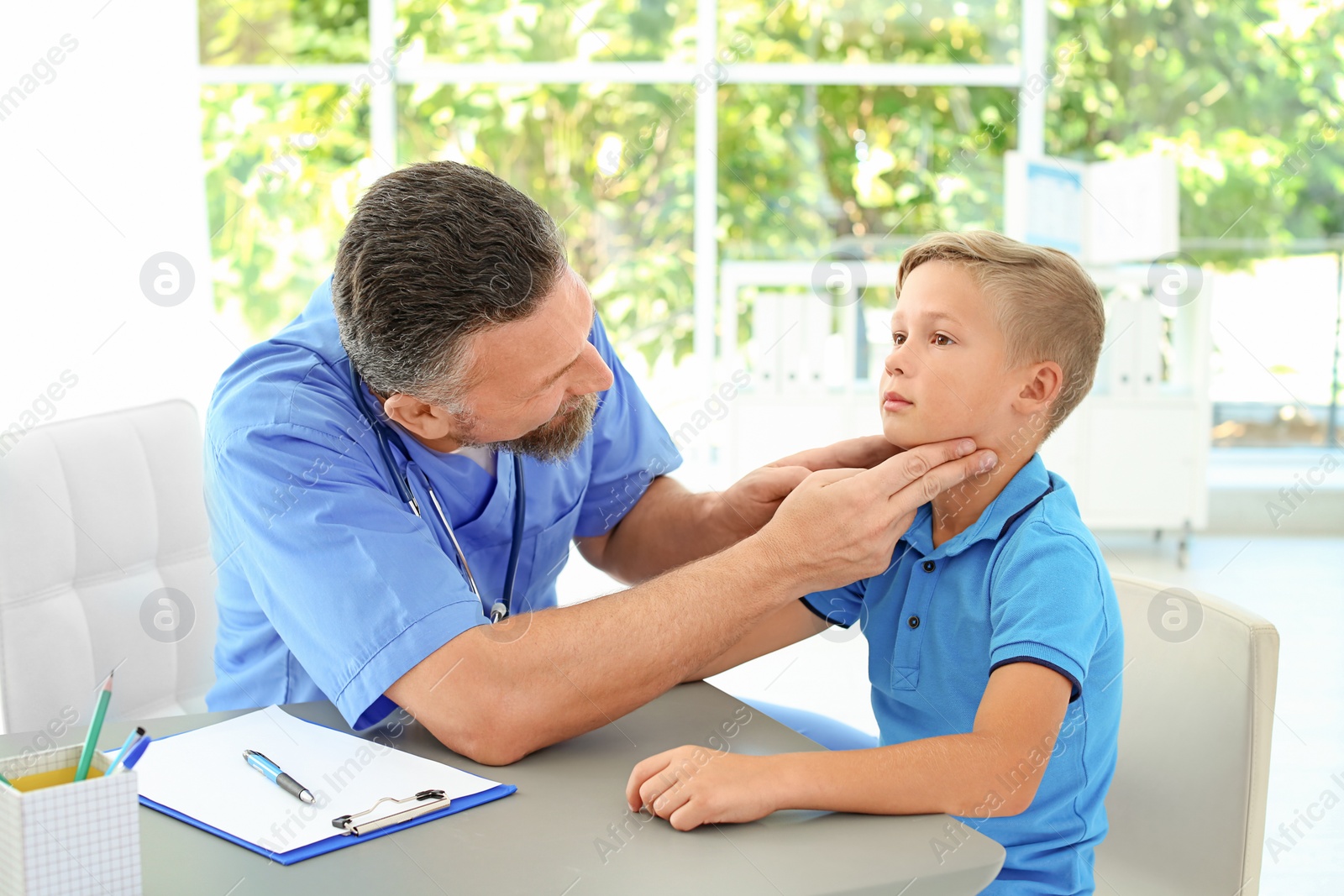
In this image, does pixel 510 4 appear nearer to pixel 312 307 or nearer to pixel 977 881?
pixel 312 307

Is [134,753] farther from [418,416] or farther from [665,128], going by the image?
[665,128]

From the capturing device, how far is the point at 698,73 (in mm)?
5523

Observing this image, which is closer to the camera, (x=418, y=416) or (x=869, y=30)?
(x=418, y=416)

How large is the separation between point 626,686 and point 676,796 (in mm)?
189

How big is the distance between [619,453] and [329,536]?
1.87ft

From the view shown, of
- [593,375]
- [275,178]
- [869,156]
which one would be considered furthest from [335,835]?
[275,178]

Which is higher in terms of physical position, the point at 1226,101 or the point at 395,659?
the point at 1226,101

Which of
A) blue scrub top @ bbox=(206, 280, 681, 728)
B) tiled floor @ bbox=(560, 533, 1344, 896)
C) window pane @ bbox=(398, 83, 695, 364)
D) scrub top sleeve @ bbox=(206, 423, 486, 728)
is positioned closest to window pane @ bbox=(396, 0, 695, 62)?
window pane @ bbox=(398, 83, 695, 364)

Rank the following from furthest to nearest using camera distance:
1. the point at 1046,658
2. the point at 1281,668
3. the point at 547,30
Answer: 1. the point at 547,30
2. the point at 1281,668
3. the point at 1046,658

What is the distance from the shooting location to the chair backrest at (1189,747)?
112cm

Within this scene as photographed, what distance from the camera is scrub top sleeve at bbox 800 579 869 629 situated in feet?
4.49

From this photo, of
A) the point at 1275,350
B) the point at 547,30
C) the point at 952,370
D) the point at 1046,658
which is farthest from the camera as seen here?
the point at 547,30

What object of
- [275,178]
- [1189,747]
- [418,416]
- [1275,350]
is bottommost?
[1275,350]

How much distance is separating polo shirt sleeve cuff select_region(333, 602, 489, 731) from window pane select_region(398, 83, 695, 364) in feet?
15.2
